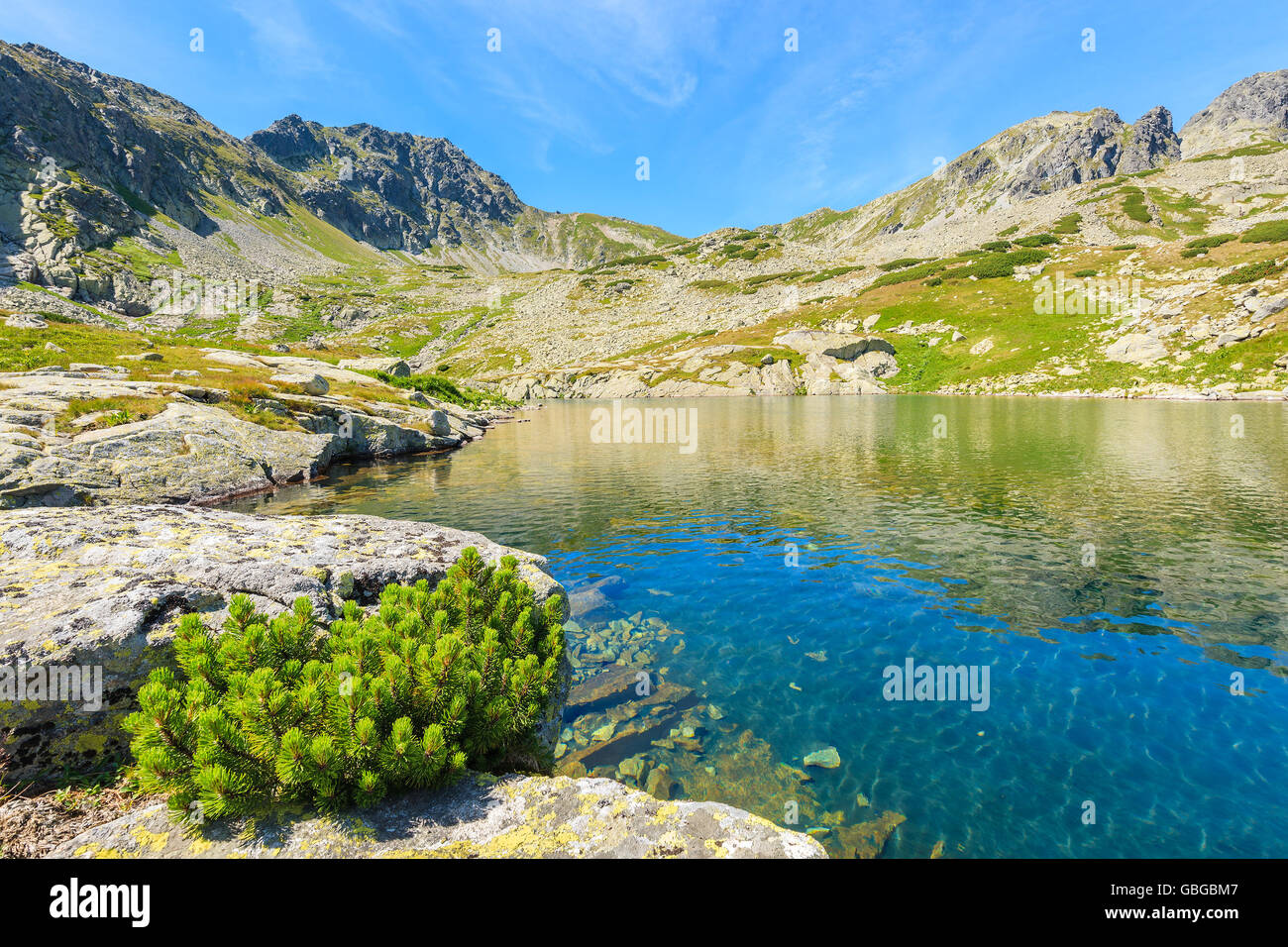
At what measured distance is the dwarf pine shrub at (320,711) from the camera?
4.59 m

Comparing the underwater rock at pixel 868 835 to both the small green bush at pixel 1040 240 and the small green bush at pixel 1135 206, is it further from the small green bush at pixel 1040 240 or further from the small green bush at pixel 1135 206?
the small green bush at pixel 1135 206

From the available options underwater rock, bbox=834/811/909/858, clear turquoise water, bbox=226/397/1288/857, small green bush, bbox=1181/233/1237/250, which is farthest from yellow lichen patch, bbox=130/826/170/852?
small green bush, bbox=1181/233/1237/250

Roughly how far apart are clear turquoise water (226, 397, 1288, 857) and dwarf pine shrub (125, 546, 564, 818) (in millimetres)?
4746

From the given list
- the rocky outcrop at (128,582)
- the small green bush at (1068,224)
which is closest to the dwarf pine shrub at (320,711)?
the rocky outcrop at (128,582)

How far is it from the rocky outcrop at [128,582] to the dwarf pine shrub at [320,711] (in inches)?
35.5

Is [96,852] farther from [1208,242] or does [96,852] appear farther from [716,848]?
[1208,242]

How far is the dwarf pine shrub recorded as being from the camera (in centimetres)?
459

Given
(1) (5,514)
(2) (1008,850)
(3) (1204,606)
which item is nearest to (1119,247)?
(3) (1204,606)

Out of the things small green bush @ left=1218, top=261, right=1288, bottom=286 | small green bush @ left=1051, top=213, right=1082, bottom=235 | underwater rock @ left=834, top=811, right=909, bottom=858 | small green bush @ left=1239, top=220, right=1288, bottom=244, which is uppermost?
small green bush @ left=1051, top=213, right=1082, bottom=235

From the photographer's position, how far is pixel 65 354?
131 ft

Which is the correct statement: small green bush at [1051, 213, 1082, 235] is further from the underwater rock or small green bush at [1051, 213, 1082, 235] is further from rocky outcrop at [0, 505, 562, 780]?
rocky outcrop at [0, 505, 562, 780]

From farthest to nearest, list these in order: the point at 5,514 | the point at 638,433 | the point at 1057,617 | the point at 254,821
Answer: the point at 638,433, the point at 1057,617, the point at 5,514, the point at 254,821
